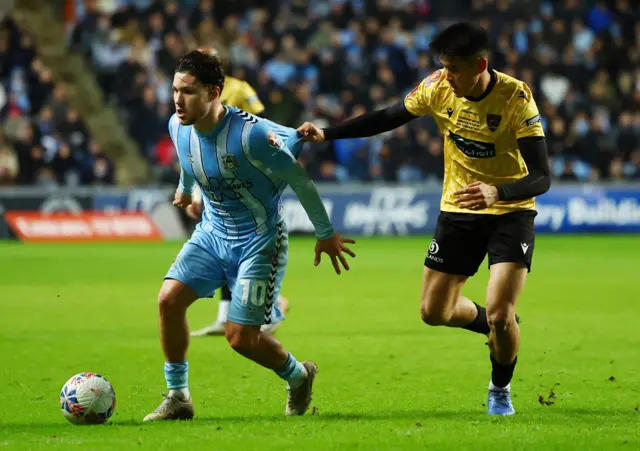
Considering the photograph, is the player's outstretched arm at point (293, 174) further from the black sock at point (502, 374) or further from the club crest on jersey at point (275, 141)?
the black sock at point (502, 374)

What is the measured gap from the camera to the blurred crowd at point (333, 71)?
23.8 meters

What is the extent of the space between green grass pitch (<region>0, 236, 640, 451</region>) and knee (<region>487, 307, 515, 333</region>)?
0.52 m

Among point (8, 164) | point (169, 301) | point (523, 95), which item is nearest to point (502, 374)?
point (523, 95)

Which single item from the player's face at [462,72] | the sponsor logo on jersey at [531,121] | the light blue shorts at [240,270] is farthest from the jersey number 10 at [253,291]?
the sponsor logo on jersey at [531,121]

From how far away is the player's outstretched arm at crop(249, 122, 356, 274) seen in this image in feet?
21.8

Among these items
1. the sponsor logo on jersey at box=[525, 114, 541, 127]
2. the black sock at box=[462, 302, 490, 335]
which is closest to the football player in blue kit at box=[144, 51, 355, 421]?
the sponsor logo on jersey at box=[525, 114, 541, 127]

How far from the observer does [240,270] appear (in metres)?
6.83

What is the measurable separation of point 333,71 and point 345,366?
16.2m

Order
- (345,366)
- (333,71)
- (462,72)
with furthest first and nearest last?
1. (333,71)
2. (345,366)
3. (462,72)

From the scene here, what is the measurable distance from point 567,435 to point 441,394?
66.6 inches

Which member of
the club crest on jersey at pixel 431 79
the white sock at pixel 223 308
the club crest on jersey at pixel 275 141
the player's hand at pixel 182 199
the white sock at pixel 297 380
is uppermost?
the club crest on jersey at pixel 431 79

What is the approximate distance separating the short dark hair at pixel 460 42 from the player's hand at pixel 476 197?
0.80 metres

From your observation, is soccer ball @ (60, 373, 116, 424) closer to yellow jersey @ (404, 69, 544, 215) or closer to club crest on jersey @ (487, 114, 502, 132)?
yellow jersey @ (404, 69, 544, 215)

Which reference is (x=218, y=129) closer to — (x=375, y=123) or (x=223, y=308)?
(x=375, y=123)
